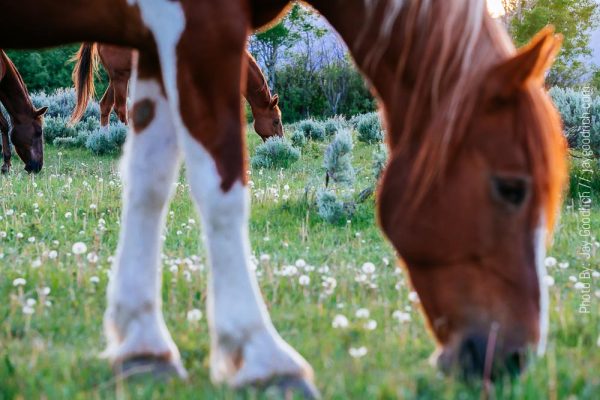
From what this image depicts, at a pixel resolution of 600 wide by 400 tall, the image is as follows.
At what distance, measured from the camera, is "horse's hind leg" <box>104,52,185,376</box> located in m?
2.37

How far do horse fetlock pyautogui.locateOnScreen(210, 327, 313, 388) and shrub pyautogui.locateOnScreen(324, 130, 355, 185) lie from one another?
5.09 m

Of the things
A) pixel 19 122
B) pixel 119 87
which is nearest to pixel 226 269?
→ pixel 19 122

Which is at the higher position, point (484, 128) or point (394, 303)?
point (484, 128)

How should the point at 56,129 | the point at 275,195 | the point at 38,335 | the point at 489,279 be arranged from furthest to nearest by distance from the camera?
1. the point at 56,129
2. the point at 275,195
3. the point at 38,335
4. the point at 489,279

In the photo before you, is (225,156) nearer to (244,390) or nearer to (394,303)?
(244,390)

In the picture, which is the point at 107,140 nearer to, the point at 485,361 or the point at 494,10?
the point at 494,10

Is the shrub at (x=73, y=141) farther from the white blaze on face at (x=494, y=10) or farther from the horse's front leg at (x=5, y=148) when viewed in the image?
the white blaze on face at (x=494, y=10)

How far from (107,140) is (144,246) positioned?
11.1 metres

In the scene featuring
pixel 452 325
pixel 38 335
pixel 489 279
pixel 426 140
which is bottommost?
pixel 38 335

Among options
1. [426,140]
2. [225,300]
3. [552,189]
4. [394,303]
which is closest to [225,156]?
[225,300]

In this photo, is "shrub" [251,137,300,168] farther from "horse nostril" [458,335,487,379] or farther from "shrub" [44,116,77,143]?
"horse nostril" [458,335,487,379]

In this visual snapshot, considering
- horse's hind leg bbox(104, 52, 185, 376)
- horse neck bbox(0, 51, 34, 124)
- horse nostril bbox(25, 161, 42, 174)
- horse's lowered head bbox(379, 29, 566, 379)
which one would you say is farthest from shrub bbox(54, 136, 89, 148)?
horse's lowered head bbox(379, 29, 566, 379)

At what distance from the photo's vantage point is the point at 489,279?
202 centimetres

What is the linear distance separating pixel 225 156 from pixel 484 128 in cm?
78
